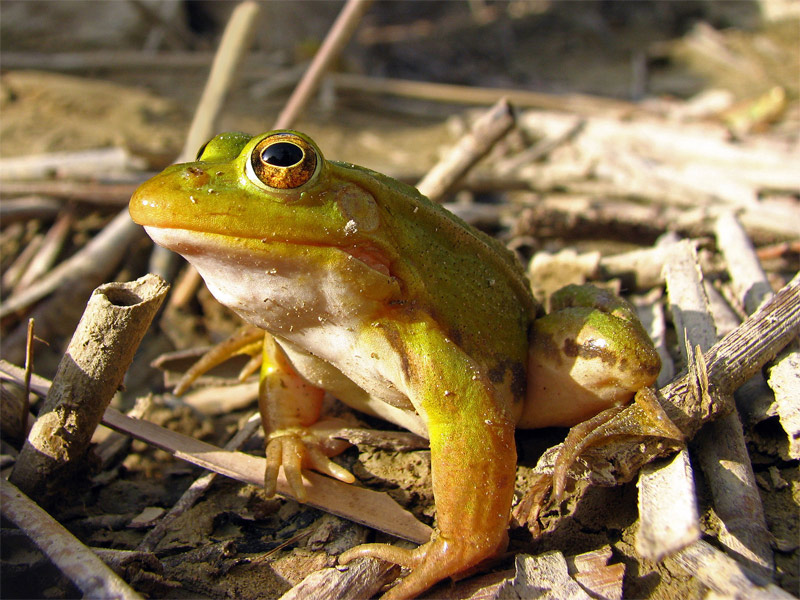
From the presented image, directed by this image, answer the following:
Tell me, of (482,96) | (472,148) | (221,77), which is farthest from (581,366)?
(482,96)

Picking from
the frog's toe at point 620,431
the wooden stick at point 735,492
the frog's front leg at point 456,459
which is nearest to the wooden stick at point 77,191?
the frog's front leg at point 456,459

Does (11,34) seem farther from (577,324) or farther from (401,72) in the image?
(577,324)

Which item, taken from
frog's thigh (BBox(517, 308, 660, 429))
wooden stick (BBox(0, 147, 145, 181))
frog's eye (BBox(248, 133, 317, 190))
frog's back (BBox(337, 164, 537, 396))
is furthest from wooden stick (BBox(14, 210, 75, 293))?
frog's thigh (BBox(517, 308, 660, 429))

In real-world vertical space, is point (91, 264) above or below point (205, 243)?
below

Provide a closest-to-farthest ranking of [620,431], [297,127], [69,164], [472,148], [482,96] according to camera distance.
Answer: [620,431], [472,148], [69,164], [482,96], [297,127]

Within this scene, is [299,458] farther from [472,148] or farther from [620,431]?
[472,148]
